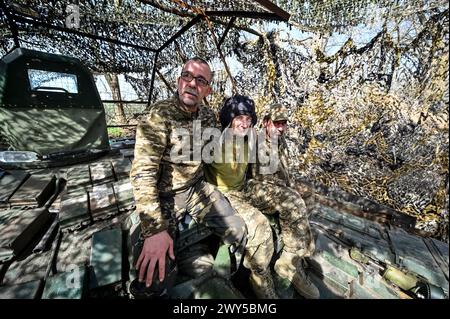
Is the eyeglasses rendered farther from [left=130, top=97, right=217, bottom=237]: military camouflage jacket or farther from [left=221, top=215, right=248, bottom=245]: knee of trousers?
[left=221, top=215, right=248, bottom=245]: knee of trousers

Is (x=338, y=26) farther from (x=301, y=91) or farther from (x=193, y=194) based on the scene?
(x=193, y=194)

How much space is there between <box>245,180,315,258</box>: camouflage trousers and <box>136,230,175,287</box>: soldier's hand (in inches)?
51.9

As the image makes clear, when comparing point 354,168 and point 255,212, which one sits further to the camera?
point 354,168

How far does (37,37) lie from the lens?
17.5 ft

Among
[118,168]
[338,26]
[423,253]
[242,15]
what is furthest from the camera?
[338,26]

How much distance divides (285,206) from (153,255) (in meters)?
1.59

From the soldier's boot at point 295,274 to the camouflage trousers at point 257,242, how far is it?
0.28m

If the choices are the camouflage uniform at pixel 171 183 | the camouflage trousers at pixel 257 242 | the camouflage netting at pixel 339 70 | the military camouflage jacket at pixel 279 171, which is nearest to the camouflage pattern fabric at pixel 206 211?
the camouflage uniform at pixel 171 183

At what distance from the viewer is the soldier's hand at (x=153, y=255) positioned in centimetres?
150

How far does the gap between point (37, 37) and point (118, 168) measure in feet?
15.7

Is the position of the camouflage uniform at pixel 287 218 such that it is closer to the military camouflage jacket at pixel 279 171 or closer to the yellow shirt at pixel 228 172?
the military camouflage jacket at pixel 279 171

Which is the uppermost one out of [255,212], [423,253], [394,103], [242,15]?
[242,15]

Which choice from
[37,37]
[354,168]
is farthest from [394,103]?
[37,37]
